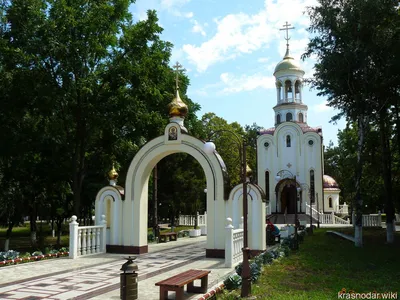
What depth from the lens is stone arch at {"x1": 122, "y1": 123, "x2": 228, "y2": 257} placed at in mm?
14656

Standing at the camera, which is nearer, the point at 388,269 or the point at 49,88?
the point at 388,269

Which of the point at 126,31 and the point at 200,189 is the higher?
the point at 126,31

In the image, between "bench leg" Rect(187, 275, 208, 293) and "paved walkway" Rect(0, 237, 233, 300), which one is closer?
"paved walkway" Rect(0, 237, 233, 300)

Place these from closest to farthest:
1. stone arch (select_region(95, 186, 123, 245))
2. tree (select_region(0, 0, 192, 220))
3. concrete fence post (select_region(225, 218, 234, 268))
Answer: concrete fence post (select_region(225, 218, 234, 268)) → stone arch (select_region(95, 186, 123, 245)) → tree (select_region(0, 0, 192, 220))

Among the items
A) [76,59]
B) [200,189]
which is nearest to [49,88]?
[76,59]

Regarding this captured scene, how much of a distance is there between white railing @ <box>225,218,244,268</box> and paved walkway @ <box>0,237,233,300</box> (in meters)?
0.32

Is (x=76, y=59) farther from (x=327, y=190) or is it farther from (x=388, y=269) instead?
(x=327, y=190)

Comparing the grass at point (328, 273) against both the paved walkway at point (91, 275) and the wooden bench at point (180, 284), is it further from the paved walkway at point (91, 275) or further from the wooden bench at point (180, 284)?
the paved walkway at point (91, 275)

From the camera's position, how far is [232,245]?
1274 cm

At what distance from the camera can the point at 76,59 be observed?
16.7m

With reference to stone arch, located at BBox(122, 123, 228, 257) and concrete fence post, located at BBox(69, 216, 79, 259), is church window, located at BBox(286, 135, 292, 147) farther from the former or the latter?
concrete fence post, located at BBox(69, 216, 79, 259)

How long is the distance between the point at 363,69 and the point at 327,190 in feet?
78.6

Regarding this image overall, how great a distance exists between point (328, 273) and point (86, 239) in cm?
857

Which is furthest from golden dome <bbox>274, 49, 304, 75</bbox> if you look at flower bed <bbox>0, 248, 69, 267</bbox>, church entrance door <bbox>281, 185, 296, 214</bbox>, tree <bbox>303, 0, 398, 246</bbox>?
flower bed <bbox>0, 248, 69, 267</bbox>
